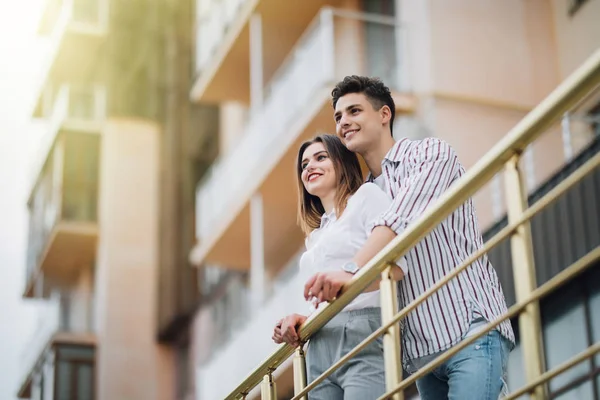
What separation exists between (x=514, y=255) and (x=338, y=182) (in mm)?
1696

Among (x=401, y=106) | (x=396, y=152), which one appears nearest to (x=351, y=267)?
(x=396, y=152)

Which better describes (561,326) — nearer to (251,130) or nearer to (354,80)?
(354,80)

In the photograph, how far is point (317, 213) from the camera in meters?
5.84

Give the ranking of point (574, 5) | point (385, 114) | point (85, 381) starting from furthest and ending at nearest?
point (85, 381), point (574, 5), point (385, 114)

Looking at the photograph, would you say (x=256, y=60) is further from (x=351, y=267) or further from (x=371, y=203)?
(x=351, y=267)

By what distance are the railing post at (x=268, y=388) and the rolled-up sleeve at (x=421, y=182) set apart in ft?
Result: 3.68

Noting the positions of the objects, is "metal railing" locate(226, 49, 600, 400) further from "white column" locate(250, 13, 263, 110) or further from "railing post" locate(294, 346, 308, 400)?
"white column" locate(250, 13, 263, 110)

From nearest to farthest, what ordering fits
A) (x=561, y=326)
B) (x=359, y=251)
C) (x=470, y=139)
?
(x=359, y=251), (x=561, y=326), (x=470, y=139)

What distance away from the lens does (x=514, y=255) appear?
4.05 m

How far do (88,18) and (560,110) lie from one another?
103ft

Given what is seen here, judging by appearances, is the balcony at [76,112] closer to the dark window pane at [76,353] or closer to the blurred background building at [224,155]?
the blurred background building at [224,155]

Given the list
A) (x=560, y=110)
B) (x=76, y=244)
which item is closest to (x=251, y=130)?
(x=76, y=244)

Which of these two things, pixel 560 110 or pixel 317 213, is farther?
pixel 317 213

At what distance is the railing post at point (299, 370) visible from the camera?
213 inches
